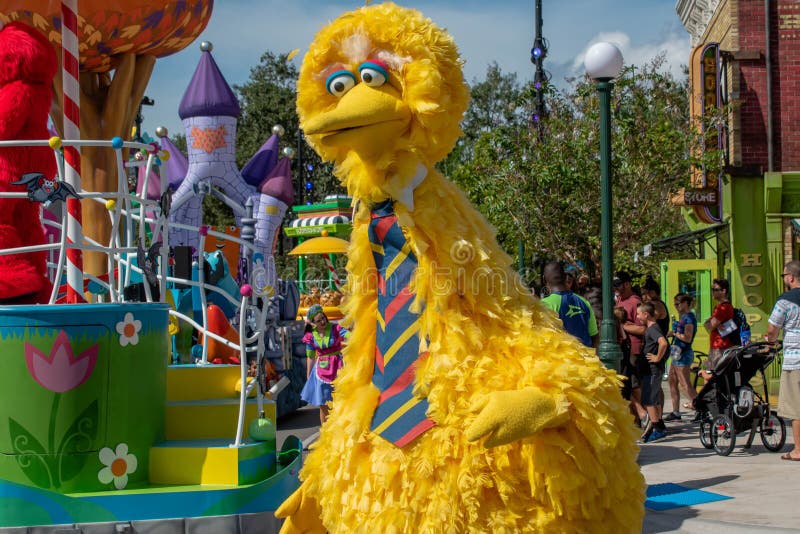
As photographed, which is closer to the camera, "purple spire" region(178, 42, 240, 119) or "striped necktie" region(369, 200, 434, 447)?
"striped necktie" region(369, 200, 434, 447)

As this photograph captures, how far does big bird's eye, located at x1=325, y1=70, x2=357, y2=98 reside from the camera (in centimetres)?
351

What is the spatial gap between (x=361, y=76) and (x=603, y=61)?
480 cm

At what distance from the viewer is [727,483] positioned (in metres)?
7.39

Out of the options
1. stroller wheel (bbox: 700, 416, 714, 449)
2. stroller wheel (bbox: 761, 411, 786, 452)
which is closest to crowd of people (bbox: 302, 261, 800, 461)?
stroller wheel (bbox: 700, 416, 714, 449)

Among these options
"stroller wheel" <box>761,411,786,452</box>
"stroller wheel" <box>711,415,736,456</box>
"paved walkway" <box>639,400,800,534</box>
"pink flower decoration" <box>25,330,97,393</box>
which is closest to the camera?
"pink flower decoration" <box>25,330,97,393</box>

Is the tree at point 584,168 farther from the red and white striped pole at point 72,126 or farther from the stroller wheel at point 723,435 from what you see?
the red and white striped pole at point 72,126

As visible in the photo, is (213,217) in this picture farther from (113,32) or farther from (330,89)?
(330,89)

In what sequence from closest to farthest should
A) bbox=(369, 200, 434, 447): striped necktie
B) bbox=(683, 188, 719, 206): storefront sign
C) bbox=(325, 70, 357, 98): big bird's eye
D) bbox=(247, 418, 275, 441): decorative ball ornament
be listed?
bbox=(369, 200, 434, 447): striped necktie
bbox=(325, 70, 357, 98): big bird's eye
bbox=(247, 418, 275, 441): decorative ball ornament
bbox=(683, 188, 719, 206): storefront sign

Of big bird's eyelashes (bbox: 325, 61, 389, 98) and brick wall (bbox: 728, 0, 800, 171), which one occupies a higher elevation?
brick wall (bbox: 728, 0, 800, 171)

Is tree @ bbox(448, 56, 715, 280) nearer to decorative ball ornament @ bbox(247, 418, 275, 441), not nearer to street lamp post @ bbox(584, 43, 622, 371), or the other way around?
street lamp post @ bbox(584, 43, 622, 371)

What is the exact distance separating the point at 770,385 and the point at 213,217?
3127cm

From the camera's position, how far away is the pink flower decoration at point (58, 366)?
181 inches

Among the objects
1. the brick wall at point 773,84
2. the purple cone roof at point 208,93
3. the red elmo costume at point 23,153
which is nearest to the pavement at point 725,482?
the red elmo costume at point 23,153

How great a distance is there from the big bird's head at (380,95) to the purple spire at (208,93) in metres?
11.3
